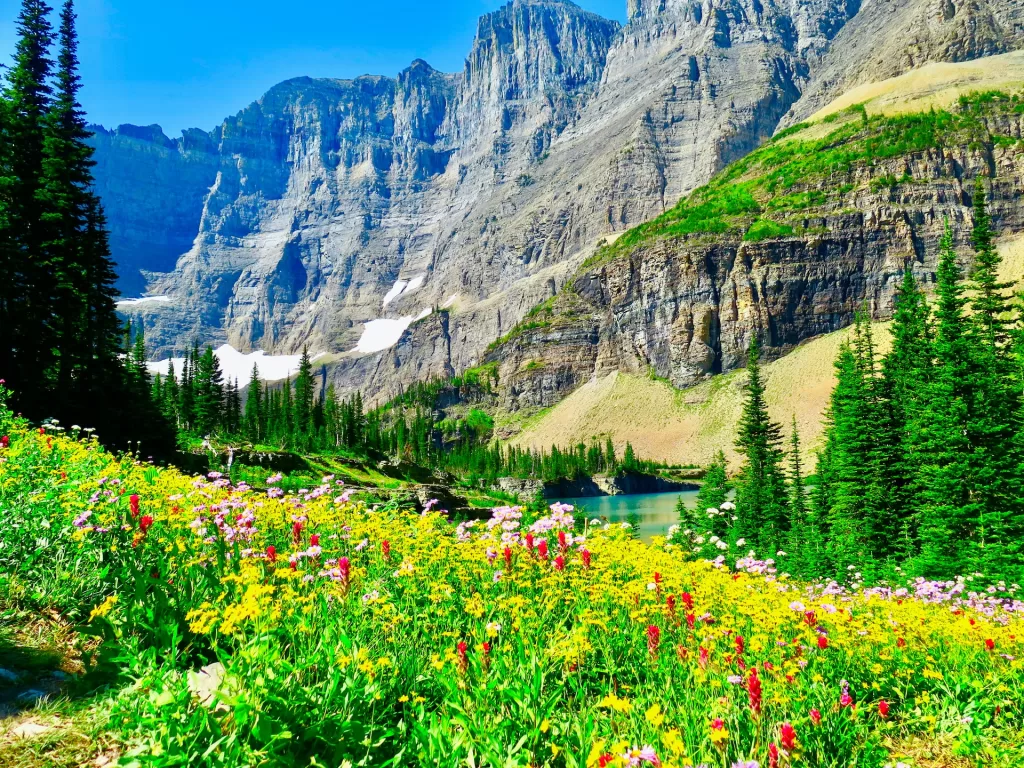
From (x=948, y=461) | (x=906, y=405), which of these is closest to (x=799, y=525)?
(x=906, y=405)

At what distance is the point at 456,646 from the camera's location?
5547 millimetres

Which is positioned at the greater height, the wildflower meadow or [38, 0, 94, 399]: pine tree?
[38, 0, 94, 399]: pine tree

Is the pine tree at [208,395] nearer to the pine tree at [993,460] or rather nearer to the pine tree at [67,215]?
the pine tree at [67,215]

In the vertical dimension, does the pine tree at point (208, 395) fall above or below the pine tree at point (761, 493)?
above

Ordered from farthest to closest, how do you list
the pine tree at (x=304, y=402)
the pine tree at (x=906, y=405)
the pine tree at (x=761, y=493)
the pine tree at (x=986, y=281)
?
the pine tree at (x=304, y=402)
the pine tree at (x=761, y=493)
the pine tree at (x=986, y=281)
the pine tree at (x=906, y=405)

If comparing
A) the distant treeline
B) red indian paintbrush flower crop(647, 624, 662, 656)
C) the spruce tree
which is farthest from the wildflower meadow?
the distant treeline

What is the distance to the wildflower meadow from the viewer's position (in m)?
3.71

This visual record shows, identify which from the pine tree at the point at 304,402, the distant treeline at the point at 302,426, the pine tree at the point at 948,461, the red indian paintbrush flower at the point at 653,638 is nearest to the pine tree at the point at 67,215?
the distant treeline at the point at 302,426

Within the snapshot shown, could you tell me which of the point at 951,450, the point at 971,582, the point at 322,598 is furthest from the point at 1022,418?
the point at 322,598

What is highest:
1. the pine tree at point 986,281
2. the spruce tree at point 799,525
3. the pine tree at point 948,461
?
the pine tree at point 986,281

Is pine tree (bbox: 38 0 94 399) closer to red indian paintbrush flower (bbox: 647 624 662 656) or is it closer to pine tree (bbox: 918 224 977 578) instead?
red indian paintbrush flower (bbox: 647 624 662 656)

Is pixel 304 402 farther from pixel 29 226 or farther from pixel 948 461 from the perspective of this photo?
pixel 948 461

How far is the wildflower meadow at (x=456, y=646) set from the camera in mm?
3707

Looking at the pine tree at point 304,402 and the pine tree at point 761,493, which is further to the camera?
the pine tree at point 304,402
